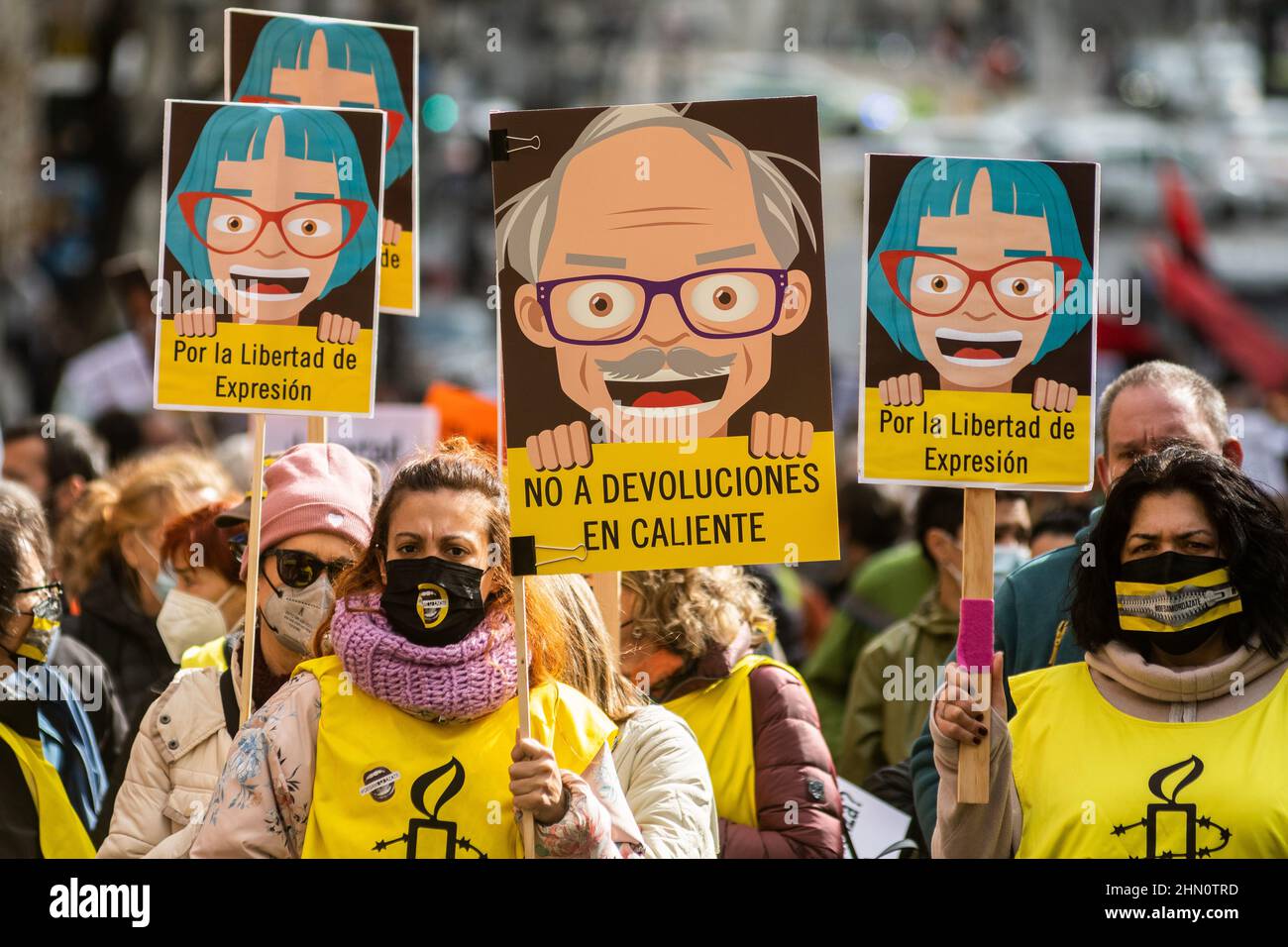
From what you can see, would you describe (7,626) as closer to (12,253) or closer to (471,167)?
(12,253)

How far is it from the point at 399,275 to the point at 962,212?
185cm

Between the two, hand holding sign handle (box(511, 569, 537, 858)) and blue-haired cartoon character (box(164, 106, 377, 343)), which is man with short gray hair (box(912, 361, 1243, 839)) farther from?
blue-haired cartoon character (box(164, 106, 377, 343))

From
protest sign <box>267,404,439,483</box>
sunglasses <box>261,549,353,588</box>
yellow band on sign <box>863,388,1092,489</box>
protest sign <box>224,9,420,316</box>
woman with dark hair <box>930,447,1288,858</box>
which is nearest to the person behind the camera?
woman with dark hair <box>930,447,1288,858</box>

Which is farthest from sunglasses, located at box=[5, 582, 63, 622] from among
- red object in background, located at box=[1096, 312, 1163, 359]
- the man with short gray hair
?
red object in background, located at box=[1096, 312, 1163, 359]

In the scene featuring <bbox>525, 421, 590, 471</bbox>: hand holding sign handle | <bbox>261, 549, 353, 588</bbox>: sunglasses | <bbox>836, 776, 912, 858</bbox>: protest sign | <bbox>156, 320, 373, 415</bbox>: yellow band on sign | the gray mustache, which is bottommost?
<bbox>836, 776, 912, 858</bbox>: protest sign

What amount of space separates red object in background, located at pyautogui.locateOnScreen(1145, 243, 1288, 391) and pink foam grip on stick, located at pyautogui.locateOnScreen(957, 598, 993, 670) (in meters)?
10.9

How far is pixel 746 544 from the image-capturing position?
4.03 meters

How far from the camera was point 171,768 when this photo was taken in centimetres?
420

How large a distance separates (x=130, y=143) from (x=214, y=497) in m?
16.3

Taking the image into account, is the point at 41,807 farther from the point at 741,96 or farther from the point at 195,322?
the point at 741,96

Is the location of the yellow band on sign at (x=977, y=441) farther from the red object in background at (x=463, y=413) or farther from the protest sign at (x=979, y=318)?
the red object in background at (x=463, y=413)

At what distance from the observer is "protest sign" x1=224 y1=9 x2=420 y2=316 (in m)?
5.40
